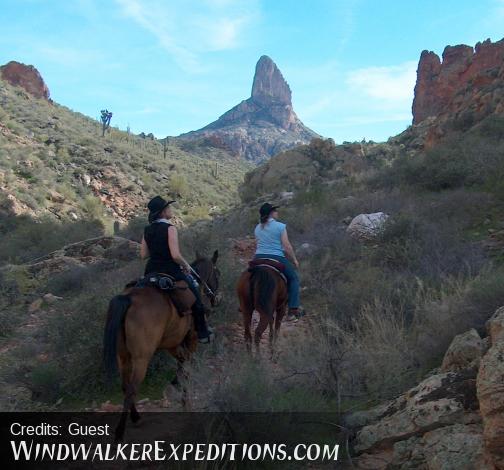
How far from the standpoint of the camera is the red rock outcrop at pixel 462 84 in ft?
78.7

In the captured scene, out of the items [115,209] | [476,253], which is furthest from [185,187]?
[476,253]

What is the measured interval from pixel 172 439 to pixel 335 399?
1.68 m

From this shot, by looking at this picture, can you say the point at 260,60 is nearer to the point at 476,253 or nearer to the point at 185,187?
the point at 185,187

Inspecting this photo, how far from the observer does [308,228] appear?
50.5 ft

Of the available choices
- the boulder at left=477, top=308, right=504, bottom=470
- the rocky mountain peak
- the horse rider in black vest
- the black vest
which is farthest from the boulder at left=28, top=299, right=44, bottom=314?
the rocky mountain peak

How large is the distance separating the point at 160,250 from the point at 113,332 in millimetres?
1246

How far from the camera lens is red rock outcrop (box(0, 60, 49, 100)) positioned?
6297 cm

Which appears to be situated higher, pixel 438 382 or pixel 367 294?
pixel 367 294

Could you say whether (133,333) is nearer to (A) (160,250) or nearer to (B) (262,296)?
(A) (160,250)

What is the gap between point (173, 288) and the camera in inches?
218

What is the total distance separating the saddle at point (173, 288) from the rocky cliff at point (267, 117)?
10296 centimetres

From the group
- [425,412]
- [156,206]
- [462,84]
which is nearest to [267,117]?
[462,84]

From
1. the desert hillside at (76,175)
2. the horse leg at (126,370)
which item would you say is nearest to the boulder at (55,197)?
the desert hillside at (76,175)

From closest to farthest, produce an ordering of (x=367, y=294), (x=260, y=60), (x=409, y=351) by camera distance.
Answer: (x=409, y=351)
(x=367, y=294)
(x=260, y=60)
